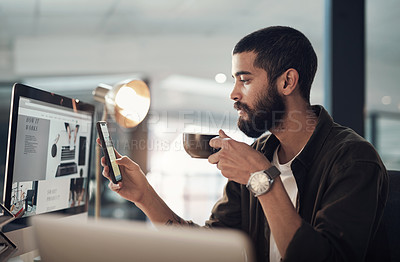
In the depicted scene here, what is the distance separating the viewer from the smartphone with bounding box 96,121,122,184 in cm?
114

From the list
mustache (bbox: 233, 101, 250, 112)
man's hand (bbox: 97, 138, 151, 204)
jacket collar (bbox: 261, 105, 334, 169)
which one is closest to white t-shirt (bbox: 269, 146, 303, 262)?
jacket collar (bbox: 261, 105, 334, 169)

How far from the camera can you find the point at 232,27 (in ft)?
9.96

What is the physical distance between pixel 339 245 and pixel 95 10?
3006 mm

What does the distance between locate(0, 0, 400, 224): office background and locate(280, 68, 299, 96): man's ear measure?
1.47 metres

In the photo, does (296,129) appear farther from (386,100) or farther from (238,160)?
(386,100)

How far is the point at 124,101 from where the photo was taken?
4.81 feet

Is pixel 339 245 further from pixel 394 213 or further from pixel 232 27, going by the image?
pixel 232 27

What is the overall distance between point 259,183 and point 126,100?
71cm

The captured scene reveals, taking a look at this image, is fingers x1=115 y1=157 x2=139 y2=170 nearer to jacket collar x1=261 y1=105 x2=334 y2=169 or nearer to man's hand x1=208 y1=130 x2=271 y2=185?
man's hand x1=208 y1=130 x2=271 y2=185

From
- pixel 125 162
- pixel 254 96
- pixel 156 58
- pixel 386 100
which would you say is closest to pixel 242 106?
pixel 254 96

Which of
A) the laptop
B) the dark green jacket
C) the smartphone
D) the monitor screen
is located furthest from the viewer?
the smartphone

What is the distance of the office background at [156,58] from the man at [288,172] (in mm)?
1438

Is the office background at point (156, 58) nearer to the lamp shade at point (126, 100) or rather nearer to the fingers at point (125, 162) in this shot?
the lamp shade at point (126, 100)

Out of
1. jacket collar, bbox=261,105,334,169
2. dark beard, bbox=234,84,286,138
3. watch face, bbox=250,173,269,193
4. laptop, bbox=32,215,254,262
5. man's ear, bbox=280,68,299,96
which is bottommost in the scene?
laptop, bbox=32,215,254,262
